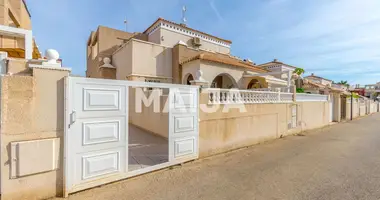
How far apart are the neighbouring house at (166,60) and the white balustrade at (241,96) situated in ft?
11.3

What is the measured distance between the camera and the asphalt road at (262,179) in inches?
162

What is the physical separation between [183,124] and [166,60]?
9.59 metres

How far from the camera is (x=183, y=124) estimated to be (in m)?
5.98

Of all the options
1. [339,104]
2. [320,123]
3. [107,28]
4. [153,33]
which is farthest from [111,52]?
[339,104]

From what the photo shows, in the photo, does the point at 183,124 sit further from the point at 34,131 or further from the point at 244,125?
the point at 34,131

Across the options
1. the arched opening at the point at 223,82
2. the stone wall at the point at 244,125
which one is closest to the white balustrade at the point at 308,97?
the stone wall at the point at 244,125

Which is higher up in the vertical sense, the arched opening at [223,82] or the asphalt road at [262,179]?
the arched opening at [223,82]

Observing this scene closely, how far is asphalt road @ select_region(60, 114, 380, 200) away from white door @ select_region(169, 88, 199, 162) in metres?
0.42

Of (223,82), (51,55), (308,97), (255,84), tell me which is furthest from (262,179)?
(255,84)

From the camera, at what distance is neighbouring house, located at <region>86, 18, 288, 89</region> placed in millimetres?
13078

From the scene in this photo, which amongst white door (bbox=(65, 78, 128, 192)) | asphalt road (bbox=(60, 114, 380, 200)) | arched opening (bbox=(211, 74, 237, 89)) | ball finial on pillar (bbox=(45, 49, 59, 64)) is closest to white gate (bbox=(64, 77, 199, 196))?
white door (bbox=(65, 78, 128, 192))

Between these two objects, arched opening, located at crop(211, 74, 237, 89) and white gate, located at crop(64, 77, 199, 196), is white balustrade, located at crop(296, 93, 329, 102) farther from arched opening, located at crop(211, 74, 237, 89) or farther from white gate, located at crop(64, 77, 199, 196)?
white gate, located at crop(64, 77, 199, 196)

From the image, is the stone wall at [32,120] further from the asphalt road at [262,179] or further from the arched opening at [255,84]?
the arched opening at [255,84]

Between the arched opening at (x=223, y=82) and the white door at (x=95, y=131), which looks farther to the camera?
the arched opening at (x=223, y=82)
